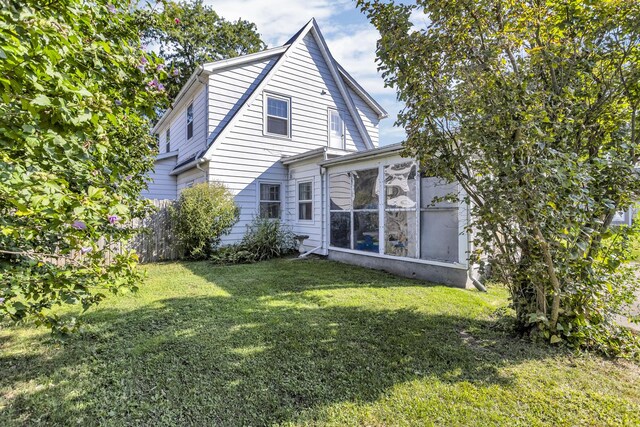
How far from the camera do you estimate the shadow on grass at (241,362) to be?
→ 2.39 metres

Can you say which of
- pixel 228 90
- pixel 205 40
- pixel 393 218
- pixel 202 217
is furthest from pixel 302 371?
pixel 205 40

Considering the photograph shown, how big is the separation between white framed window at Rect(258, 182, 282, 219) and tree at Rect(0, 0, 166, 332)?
790 centimetres

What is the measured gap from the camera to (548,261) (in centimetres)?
300

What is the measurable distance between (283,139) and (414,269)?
630cm

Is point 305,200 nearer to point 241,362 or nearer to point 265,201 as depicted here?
point 265,201

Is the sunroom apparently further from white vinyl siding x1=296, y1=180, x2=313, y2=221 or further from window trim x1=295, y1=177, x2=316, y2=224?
white vinyl siding x1=296, y1=180, x2=313, y2=221

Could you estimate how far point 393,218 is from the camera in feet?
23.2

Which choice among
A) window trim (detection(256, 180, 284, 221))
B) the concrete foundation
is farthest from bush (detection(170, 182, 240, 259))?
the concrete foundation

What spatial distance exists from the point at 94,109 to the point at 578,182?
347 centimetres

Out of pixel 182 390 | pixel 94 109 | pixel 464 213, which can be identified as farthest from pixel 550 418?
pixel 464 213

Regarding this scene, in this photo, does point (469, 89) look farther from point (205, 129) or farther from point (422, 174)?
point (205, 129)

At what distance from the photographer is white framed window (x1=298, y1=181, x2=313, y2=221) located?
979cm

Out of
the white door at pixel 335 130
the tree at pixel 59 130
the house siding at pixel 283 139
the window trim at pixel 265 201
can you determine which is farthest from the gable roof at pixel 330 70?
the tree at pixel 59 130

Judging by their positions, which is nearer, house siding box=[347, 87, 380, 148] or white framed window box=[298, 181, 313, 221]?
white framed window box=[298, 181, 313, 221]
